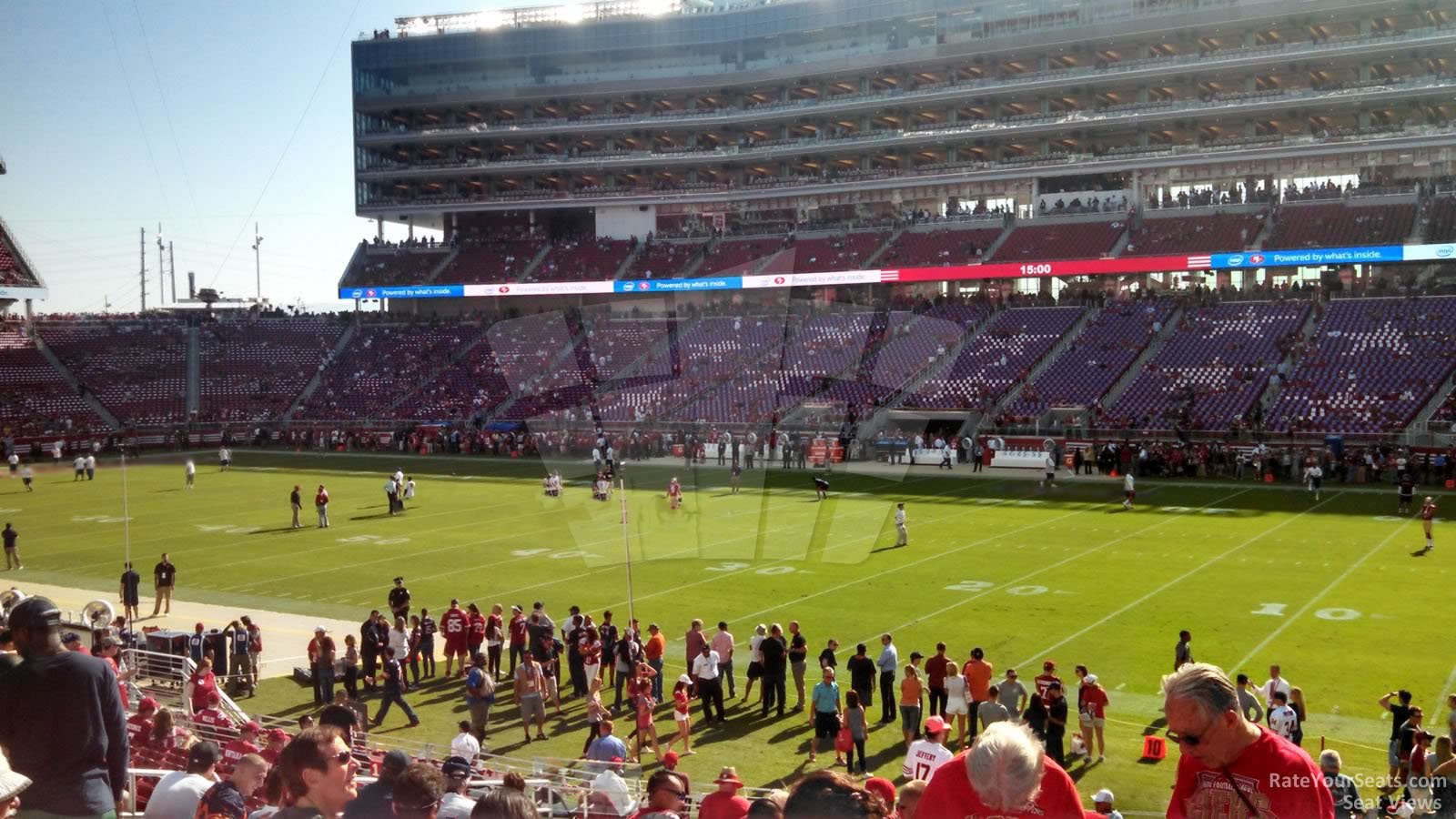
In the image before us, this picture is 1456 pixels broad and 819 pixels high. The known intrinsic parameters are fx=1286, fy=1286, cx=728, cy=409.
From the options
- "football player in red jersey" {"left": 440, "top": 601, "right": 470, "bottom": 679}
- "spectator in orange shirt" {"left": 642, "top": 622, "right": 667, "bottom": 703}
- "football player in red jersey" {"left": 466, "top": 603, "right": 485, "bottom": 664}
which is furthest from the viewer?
"football player in red jersey" {"left": 440, "top": 601, "right": 470, "bottom": 679}

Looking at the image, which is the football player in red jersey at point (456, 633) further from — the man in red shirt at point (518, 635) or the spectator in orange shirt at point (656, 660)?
the spectator in orange shirt at point (656, 660)

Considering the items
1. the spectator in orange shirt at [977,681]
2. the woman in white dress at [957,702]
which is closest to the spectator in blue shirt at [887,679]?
the woman in white dress at [957,702]

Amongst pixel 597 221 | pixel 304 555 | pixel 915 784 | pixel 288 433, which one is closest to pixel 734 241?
pixel 597 221

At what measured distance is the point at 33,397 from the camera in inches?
2156

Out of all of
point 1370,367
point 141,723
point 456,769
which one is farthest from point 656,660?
point 1370,367

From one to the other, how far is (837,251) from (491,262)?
19342mm

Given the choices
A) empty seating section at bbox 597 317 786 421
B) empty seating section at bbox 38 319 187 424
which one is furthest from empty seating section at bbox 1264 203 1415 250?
empty seating section at bbox 38 319 187 424

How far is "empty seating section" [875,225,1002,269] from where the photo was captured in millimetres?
55719

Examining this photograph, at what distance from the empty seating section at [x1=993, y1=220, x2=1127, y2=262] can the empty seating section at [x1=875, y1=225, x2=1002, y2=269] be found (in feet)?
3.73

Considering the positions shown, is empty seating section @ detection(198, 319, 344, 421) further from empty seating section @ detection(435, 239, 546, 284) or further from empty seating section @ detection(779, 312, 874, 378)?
empty seating section @ detection(779, 312, 874, 378)

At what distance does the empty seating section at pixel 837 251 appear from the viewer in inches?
2303

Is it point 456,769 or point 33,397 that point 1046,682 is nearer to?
point 456,769

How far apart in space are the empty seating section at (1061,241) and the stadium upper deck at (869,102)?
341 cm

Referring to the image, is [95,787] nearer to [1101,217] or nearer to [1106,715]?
[1106,715]
